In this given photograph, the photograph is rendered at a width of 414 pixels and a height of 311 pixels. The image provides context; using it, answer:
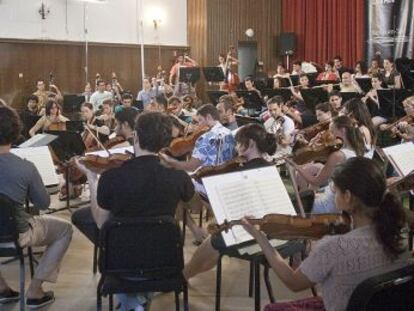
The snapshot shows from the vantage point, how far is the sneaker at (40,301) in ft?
12.5

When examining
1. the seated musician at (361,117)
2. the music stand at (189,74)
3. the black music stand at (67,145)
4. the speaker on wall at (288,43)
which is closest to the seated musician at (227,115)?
the seated musician at (361,117)

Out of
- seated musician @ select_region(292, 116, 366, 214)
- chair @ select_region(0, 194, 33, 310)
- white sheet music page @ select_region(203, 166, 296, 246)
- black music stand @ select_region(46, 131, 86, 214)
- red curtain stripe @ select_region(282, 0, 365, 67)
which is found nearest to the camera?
white sheet music page @ select_region(203, 166, 296, 246)

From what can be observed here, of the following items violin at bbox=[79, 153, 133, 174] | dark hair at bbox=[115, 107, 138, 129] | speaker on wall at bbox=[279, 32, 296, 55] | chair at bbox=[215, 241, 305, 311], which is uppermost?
speaker on wall at bbox=[279, 32, 296, 55]

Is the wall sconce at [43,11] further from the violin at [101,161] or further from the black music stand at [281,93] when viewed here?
the violin at [101,161]

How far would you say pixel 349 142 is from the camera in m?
4.32

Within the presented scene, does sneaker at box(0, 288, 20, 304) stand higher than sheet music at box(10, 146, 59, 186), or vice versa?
sheet music at box(10, 146, 59, 186)

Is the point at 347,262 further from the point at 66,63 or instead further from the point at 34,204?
Result: the point at 66,63

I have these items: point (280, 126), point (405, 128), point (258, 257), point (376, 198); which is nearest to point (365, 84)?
point (405, 128)

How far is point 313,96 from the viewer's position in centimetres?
946

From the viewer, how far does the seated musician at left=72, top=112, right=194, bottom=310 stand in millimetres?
2947

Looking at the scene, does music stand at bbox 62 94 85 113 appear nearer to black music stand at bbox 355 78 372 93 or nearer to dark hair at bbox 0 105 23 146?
black music stand at bbox 355 78 372 93

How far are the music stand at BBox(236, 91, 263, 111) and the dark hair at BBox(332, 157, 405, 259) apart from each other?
7725mm

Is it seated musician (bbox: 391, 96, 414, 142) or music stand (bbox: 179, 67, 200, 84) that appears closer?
seated musician (bbox: 391, 96, 414, 142)

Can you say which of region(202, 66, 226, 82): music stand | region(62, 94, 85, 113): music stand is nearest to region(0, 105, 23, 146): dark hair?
region(62, 94, 85, 113): music stand
